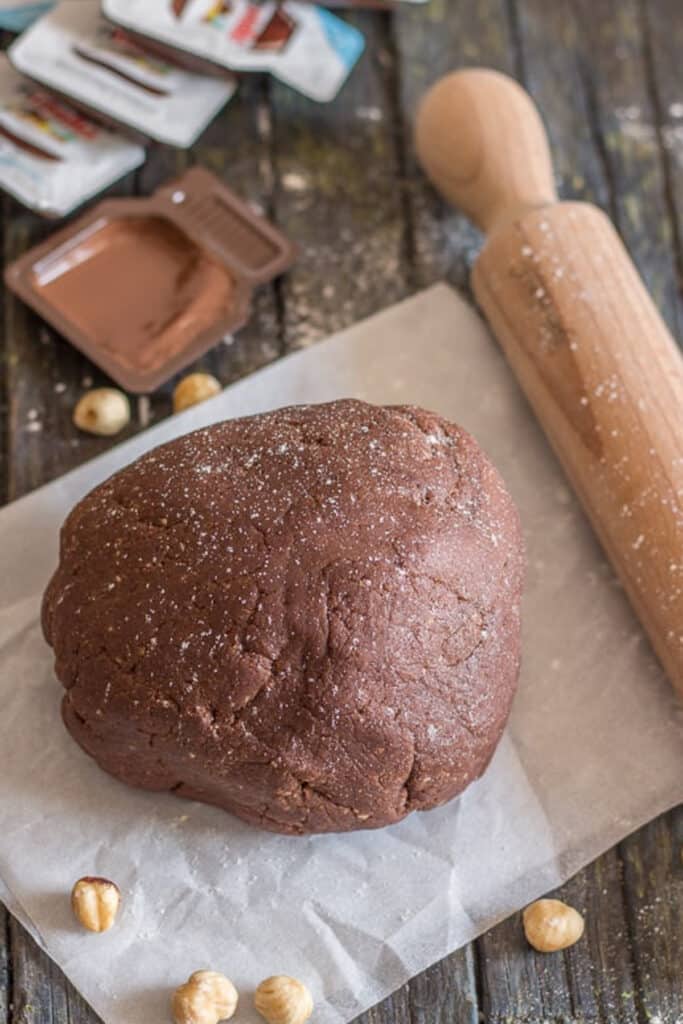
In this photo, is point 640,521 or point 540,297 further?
point 540,297

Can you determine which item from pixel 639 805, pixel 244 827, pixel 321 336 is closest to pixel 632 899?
pixel 639 805

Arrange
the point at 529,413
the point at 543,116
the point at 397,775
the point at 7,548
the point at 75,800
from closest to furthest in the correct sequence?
the point at 397,775 → the point at 75,800 → the point at 7,548 → the point at 529,413 → the point at 543,116

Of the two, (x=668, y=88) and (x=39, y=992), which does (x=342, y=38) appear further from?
(x=39, y=992)

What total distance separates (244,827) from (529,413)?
0.75 m

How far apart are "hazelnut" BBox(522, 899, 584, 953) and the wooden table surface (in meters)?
0.02

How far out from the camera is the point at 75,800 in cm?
176

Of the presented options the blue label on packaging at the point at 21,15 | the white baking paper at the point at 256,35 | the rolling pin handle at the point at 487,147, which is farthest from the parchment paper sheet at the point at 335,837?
the blue label on packaging at the point at 21,15

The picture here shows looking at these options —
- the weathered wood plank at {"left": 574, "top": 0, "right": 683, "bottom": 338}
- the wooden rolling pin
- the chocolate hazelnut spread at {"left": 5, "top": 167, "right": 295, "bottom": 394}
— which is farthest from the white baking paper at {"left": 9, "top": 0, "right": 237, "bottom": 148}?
the weathered wood plank at {"left": 574, "top": 0, "right": 683, "bottom": 338}

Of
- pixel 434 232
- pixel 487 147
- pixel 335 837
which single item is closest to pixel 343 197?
pixel 434 232

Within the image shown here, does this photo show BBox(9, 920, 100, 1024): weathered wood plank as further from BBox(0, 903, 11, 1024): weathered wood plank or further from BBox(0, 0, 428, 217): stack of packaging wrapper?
BBox(0, 0, 428, 217): stack of packaging wrapper

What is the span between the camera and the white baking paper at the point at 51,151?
2184 millimetres

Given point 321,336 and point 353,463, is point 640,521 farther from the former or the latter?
point 321,336

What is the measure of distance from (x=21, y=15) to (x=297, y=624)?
1.30m

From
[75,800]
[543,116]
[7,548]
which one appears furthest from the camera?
[543,116]
